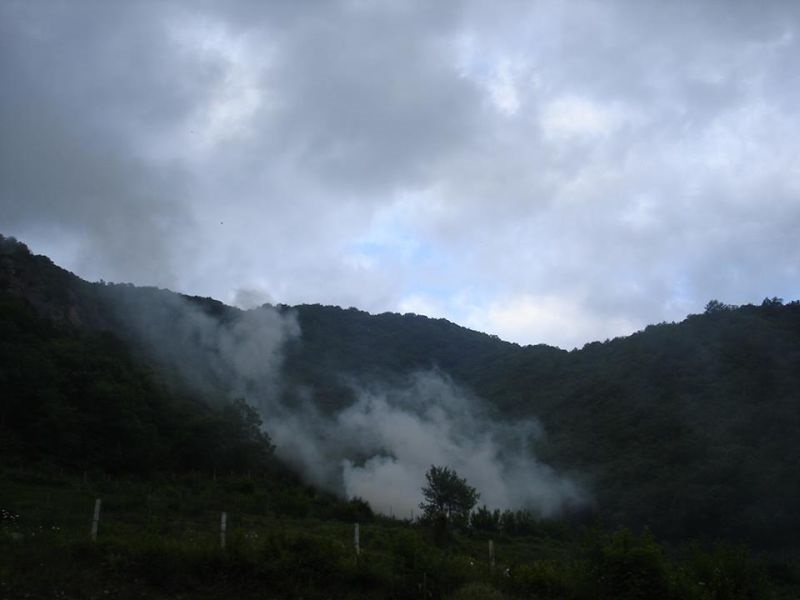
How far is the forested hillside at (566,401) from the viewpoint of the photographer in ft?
142

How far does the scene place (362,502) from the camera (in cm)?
3981

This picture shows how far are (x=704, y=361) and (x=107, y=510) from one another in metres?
53.0

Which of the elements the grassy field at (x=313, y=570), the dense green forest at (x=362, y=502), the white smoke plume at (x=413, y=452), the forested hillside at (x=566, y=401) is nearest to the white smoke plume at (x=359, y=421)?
the white smoke plume at (x=413, y=452)

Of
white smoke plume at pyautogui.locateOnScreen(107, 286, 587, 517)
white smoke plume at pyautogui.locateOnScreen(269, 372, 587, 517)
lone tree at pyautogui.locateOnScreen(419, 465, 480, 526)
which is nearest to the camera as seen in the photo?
lone tree at pyautogui.locateOnScreen(419, 465, 480, 526)

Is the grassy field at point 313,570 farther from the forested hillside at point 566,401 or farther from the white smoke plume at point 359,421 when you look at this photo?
the white smoke plume at point 359,421

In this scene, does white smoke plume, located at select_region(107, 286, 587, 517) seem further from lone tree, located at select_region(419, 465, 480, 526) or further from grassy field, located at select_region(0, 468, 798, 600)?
grassy field, located at select_region(0, 468, 798, 600)

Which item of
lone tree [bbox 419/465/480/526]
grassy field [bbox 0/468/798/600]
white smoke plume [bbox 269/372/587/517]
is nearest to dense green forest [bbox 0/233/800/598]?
grassy field [bbox 0/468/798/600]

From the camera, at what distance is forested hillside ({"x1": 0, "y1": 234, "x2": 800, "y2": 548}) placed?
43344 millimetres

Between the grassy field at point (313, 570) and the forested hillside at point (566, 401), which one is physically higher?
the forested hillside at point (566, 401)

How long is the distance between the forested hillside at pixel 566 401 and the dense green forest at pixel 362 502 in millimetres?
158

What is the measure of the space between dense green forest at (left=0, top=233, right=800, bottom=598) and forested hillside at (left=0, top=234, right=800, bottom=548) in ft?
0.52

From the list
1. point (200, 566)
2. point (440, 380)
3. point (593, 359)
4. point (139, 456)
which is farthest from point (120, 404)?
point (593, 359)

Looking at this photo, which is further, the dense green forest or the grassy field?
the dense green forest

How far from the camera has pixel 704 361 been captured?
6444cm
